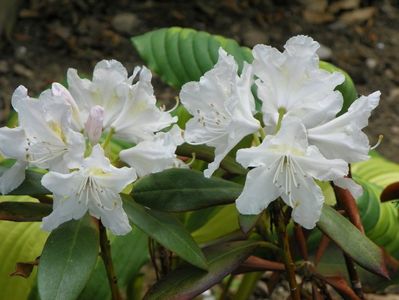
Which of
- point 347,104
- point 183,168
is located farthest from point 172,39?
point 183,168

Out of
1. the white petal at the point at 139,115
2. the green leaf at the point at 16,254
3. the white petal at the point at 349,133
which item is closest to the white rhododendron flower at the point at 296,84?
the white petal at the point at 349,133

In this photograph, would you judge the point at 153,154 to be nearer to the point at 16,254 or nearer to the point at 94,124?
the point at 94,124

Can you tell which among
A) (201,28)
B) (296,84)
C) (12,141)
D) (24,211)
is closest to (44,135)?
(12,141)

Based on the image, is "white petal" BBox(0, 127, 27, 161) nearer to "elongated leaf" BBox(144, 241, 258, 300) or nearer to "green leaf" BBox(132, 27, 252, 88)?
"elongated leaf" BBox(144, 241, 258, 300)

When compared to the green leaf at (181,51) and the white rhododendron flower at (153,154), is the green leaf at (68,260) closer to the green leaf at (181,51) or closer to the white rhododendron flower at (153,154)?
the white rhododendron flower at (153,154)

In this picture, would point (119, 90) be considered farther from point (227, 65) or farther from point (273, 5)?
point (273, 5)
